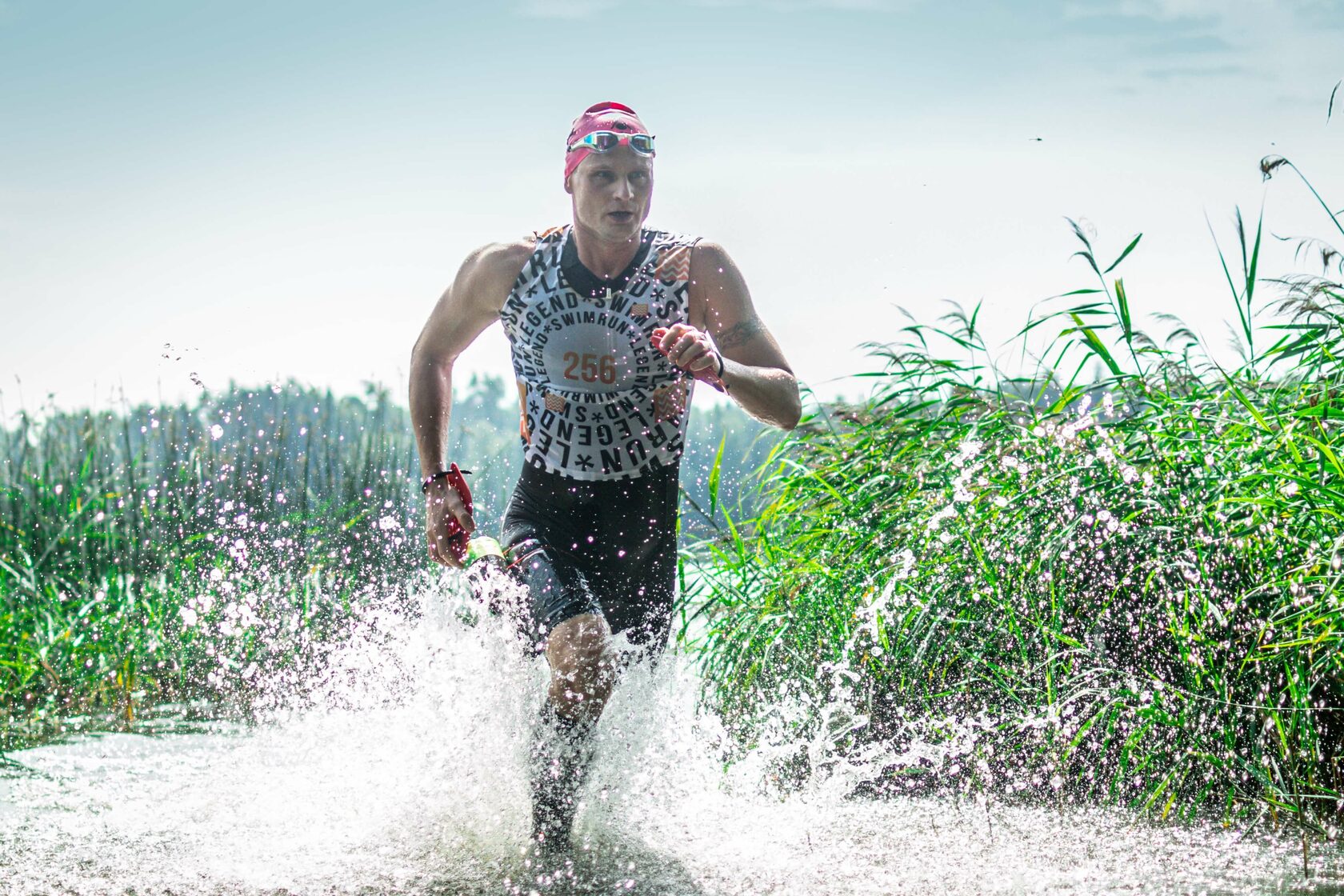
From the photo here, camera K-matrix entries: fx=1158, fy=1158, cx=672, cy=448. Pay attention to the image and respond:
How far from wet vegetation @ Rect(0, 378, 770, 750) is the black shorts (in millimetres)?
1375

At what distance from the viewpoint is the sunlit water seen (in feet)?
9.33

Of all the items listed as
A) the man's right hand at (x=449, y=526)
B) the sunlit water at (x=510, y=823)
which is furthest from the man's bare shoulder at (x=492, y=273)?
the sunlit water at (x=510, y=823)

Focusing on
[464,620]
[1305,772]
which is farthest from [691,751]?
[1305,772]

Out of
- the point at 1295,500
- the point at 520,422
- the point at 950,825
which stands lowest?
the point at 950,825

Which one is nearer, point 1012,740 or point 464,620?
point 1012,740

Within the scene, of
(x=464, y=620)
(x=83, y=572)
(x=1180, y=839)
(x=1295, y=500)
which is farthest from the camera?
(x=83, y=572)

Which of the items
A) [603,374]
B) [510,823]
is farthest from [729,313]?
[510,823]

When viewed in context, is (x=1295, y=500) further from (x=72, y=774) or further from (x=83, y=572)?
(x=83, y=572)

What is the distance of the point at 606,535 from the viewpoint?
371 cm

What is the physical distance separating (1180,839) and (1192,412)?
57.4 inches

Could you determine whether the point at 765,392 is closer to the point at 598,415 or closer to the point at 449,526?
the point at 598,415

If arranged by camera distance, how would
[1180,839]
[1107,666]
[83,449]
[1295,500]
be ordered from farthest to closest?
[83,449], [1107,666], [1295,500], [1180,839]

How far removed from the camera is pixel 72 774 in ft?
13.7

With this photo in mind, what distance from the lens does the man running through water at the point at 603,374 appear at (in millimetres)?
3617
